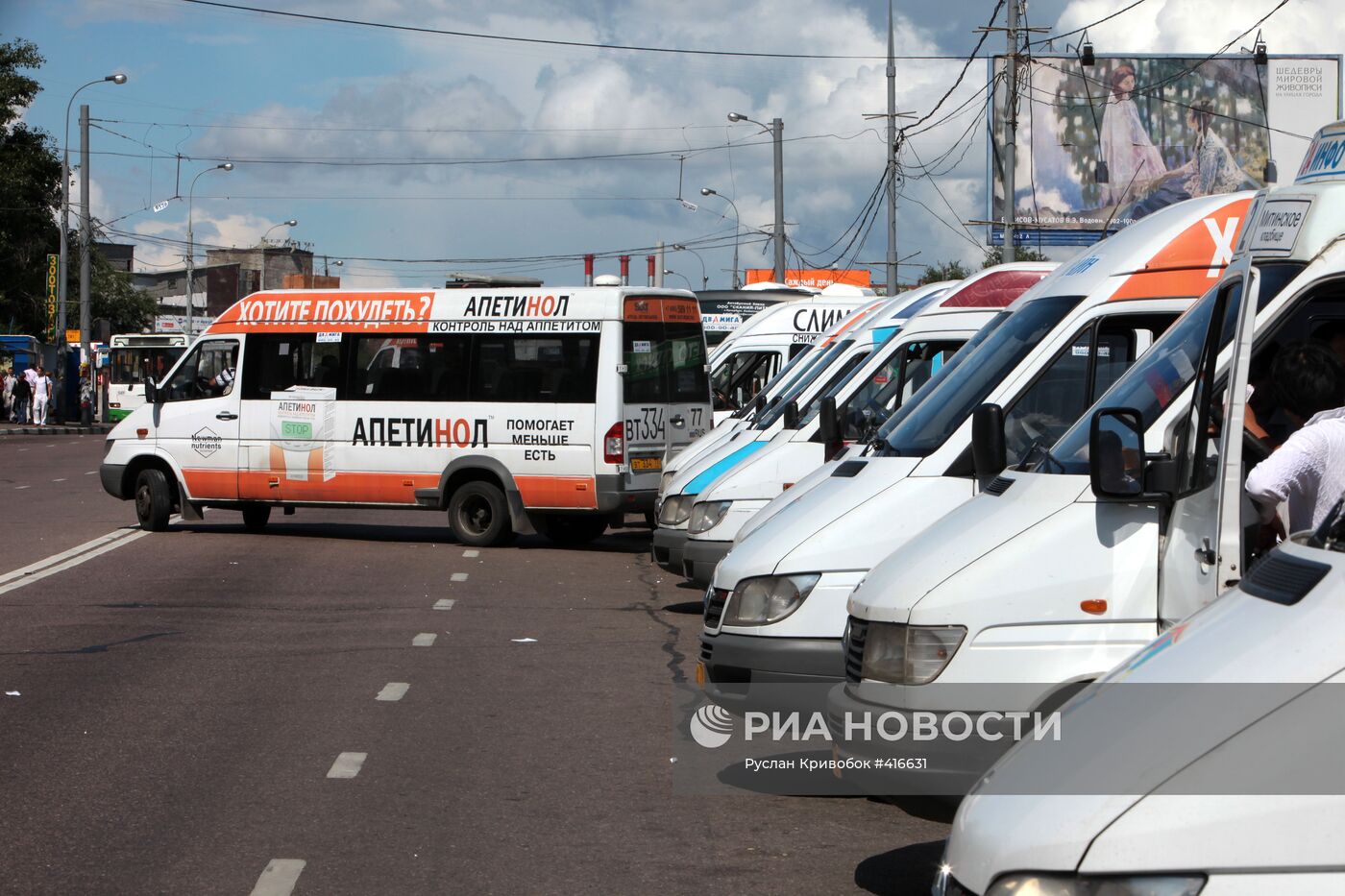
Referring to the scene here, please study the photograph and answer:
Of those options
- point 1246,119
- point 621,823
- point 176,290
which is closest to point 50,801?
point 621,823

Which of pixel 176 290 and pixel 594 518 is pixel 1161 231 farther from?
pixel 176 290

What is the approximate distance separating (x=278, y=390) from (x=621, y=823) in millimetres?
12591

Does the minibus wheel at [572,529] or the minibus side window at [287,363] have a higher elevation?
the minibus side window at [287,363]

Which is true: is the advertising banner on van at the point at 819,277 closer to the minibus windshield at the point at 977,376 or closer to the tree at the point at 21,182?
the tree at the point at 21,182

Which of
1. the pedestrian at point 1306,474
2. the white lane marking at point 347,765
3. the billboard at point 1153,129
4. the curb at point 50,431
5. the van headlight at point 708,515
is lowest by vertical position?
the white lane marking at point 347,765

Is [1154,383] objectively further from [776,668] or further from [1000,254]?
[1000,254]

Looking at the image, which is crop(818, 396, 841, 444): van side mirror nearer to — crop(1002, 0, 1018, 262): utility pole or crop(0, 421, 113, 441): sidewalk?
crop(1002, 0, 1018, 262): utility pole

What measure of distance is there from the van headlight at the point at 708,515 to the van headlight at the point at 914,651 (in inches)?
221

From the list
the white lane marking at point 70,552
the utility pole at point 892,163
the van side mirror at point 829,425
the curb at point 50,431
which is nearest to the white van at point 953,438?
the van side mirror at point 829,425

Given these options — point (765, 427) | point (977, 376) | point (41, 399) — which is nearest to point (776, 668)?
point (977, 376)

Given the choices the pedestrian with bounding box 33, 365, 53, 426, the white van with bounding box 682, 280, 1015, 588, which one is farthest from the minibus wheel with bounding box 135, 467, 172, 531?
the pedestrian with bounding box 33, 365, 53, 426

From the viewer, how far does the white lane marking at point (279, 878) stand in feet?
16.9

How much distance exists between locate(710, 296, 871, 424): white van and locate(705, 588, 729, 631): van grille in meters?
13.8

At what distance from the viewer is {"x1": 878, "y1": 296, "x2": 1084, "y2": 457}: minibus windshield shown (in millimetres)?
7145
